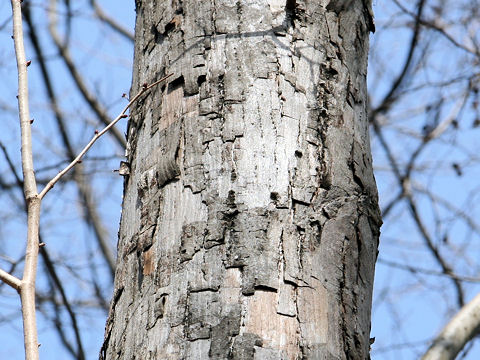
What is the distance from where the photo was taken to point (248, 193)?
1.16 m

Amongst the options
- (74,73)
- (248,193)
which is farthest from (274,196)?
(74,73)

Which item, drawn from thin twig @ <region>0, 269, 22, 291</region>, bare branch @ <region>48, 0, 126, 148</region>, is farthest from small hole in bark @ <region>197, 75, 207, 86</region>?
bare branch @ <region>48, 0, 126, 148</region>

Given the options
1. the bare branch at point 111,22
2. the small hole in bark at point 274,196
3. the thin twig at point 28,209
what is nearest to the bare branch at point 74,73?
the bare branch at point 111,22

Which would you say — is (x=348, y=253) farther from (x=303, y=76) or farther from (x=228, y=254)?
(x=303, y=76)

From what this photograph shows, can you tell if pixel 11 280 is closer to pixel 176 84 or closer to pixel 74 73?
pixel 176 84

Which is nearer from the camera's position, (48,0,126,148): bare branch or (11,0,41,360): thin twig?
(11,0,41,360): thin twig

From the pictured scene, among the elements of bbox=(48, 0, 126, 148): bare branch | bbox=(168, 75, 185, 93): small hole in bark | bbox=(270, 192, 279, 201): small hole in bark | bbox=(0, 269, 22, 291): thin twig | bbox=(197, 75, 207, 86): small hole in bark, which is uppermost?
bbox=(48, 0, 126, 148): bare branch

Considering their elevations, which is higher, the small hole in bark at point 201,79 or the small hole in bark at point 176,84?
the small hole in bark at point 176,84

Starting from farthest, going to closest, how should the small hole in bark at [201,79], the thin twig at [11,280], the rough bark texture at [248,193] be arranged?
the small hole in bark at [201,79]
the thin twig at [11,280]
the rough bark texture at [248,193]

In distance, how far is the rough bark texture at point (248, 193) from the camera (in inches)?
42.2

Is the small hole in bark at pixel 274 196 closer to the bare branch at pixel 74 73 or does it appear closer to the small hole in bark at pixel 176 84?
the small hole in bark at pixel 176 84

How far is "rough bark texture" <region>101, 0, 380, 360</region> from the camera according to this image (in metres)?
1.07

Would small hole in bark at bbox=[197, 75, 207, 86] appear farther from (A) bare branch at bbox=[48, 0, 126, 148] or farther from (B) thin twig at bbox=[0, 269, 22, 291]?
(A) bare branch at bbox=[48, 0, 126, 148]

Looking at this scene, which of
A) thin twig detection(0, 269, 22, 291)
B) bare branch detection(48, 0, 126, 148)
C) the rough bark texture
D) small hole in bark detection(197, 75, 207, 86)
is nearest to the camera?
the rough bark texture
